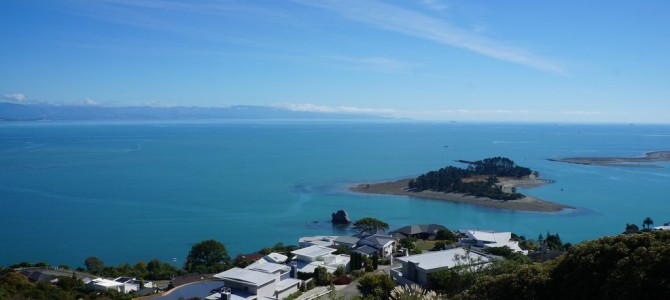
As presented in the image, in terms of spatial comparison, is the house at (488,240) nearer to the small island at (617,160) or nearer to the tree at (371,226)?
the tree at (371,226)

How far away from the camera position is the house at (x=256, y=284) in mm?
10445

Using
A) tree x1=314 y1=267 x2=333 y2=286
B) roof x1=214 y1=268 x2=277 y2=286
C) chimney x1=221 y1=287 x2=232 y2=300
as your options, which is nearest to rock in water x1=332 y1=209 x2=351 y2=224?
tree x1=314 y1=267 x2=333 y2=286

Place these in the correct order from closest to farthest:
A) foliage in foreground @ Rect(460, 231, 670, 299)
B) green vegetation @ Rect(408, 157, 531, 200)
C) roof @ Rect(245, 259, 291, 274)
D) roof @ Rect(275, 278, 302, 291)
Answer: foliage in foreground @ Rect(460, 231, 670, 299)
roof @ Rect(275, 278, 302, 291)
roof @ Rect(245, 259, 291, 274)
green vegetation @ Rect(408, 157, 531, 200)

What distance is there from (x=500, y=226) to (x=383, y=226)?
21.9 feet

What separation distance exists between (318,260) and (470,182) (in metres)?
24.2

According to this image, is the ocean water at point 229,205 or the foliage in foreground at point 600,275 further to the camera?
the ocean water at point 229,205

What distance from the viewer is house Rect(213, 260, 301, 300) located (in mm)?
10445

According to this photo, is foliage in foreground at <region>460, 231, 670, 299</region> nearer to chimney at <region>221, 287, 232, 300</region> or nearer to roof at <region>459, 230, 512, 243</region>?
chimney at <region>221, 287, 232, 300</region>

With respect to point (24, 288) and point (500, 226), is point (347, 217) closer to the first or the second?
point (500, 226)

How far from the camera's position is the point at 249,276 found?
36.1ft

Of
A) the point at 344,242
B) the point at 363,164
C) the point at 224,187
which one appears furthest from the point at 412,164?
the point at 344,242

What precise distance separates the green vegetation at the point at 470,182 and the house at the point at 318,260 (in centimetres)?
1997

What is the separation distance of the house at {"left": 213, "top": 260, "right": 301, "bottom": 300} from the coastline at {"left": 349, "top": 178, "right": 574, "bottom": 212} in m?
20.6

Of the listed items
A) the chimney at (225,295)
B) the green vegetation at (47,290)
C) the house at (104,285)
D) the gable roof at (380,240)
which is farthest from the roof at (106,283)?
the gable roof at (380,240)
